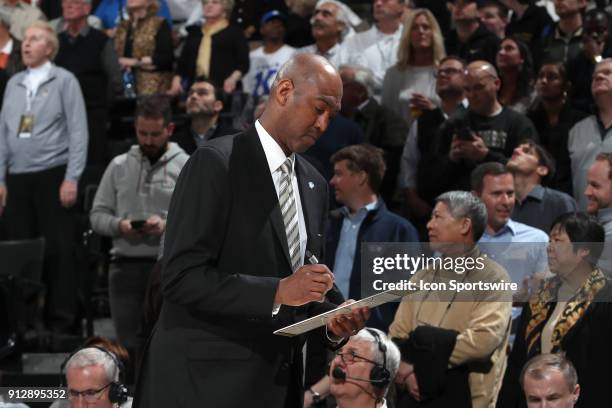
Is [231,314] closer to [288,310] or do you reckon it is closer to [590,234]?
[288,310]

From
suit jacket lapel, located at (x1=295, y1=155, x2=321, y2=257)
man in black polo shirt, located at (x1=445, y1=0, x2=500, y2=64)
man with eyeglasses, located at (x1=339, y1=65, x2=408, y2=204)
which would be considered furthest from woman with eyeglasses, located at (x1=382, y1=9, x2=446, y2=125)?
suit jacket lapel, located at (x1=295, y1=155, x2=321, y2=257)

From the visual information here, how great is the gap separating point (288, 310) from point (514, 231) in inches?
133

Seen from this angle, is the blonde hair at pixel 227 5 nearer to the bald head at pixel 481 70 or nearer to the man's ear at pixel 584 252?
the bald head at pixel 481 70

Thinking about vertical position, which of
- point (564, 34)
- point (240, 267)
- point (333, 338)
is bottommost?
point (333, 338)

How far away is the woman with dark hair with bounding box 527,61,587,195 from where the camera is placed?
7953mm

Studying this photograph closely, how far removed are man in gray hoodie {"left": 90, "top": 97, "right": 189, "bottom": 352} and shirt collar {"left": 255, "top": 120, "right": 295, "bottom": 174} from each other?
4.16 meters

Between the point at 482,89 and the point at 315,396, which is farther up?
the point at 482,89

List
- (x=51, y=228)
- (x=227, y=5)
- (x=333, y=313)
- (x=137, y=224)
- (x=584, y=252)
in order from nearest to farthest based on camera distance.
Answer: (x=333, y=313)
(x=584, y=252)
(x=137, y=224)
(x=51, y=228)
(x=227, y=5)

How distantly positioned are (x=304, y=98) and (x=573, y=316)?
2.53 m

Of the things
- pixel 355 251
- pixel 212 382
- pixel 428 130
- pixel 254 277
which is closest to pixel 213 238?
pixel 254 277

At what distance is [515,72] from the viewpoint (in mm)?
8688

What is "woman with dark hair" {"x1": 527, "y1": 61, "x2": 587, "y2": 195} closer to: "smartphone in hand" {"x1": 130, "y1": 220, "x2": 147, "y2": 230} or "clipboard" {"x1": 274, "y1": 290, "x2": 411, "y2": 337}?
"smartphone in hand" {"x1": 130, "y1": 220, "x2": 147, "y2": 230}

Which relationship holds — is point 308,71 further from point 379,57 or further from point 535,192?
point 379,57

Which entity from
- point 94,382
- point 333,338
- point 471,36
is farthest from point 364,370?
point 471,36
